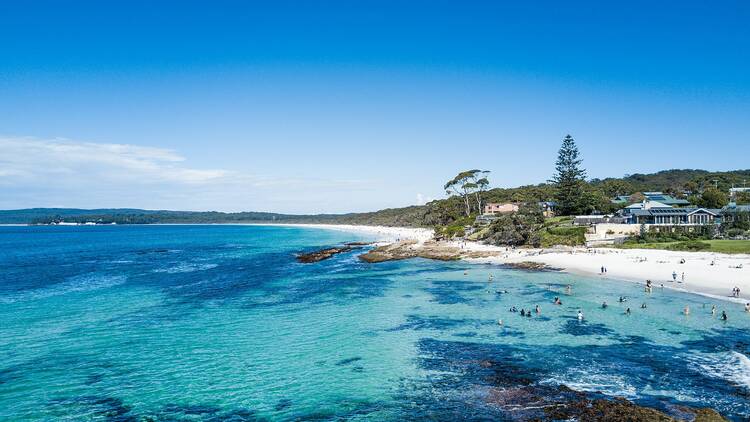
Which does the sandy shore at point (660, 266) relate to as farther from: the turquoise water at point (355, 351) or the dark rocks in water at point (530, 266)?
the turquoise water at point (355, 351)

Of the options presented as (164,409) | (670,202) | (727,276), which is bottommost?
(164,409)

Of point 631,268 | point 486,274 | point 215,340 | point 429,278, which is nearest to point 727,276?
point 631,268

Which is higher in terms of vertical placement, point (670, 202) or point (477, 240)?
point (670, 202)

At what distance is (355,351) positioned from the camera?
81.5 ft

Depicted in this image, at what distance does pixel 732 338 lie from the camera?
80.9 ft

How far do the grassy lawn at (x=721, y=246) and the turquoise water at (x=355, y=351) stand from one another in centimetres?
1756

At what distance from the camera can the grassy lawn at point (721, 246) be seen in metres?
47.7

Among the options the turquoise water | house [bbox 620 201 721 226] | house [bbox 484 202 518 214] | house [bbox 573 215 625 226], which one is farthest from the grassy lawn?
house [bbox 484 202 518 214]

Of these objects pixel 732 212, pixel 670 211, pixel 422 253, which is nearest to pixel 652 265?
pixel 670 211

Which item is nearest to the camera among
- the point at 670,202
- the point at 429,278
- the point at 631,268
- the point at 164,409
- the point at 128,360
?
the point at 164,409

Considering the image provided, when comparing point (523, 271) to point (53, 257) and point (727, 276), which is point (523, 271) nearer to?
point (727, 276)

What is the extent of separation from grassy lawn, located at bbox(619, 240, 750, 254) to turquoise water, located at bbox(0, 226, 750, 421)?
17.6 m

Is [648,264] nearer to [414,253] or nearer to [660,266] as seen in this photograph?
[660,266]

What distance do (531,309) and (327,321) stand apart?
14934 millimetres
